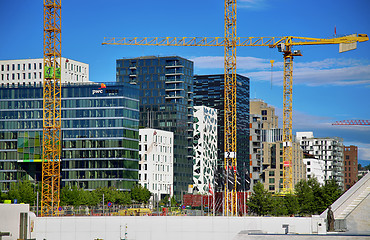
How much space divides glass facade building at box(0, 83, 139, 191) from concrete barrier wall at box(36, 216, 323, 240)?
308 ft

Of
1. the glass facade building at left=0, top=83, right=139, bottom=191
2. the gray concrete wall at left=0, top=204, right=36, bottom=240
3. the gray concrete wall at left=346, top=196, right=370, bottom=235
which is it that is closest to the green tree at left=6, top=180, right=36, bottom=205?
the glass facade building at left=0, top=83, right=139, bottom=191

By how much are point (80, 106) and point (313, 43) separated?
62.8m

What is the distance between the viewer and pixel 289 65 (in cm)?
19012

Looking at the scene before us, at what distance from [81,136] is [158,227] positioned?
101789 millimetres

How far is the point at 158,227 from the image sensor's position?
8988 centimetres

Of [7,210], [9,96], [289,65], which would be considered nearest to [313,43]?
[289,65]

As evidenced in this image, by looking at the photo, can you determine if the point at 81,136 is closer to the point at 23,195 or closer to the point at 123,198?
the point at 123,198

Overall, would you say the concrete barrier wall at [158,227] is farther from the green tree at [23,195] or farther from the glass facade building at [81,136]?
the glass facade building at [81,136]

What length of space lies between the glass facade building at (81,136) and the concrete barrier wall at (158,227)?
93906 millimetres

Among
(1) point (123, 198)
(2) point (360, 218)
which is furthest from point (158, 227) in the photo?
(1) point (123, 198)

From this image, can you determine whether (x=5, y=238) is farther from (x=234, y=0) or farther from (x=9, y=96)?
(x=9, y=96)

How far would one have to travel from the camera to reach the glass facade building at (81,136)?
187 m

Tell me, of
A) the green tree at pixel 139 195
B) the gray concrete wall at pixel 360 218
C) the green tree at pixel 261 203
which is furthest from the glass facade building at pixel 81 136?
the gray concrete wall at pixel 360 218

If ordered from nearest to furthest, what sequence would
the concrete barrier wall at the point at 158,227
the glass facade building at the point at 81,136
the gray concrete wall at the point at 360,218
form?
the gray concrete wall at the point at 360,218 → the concrete barrier wall at the point at 158,227 → the glass facade building at the point at 81,136
